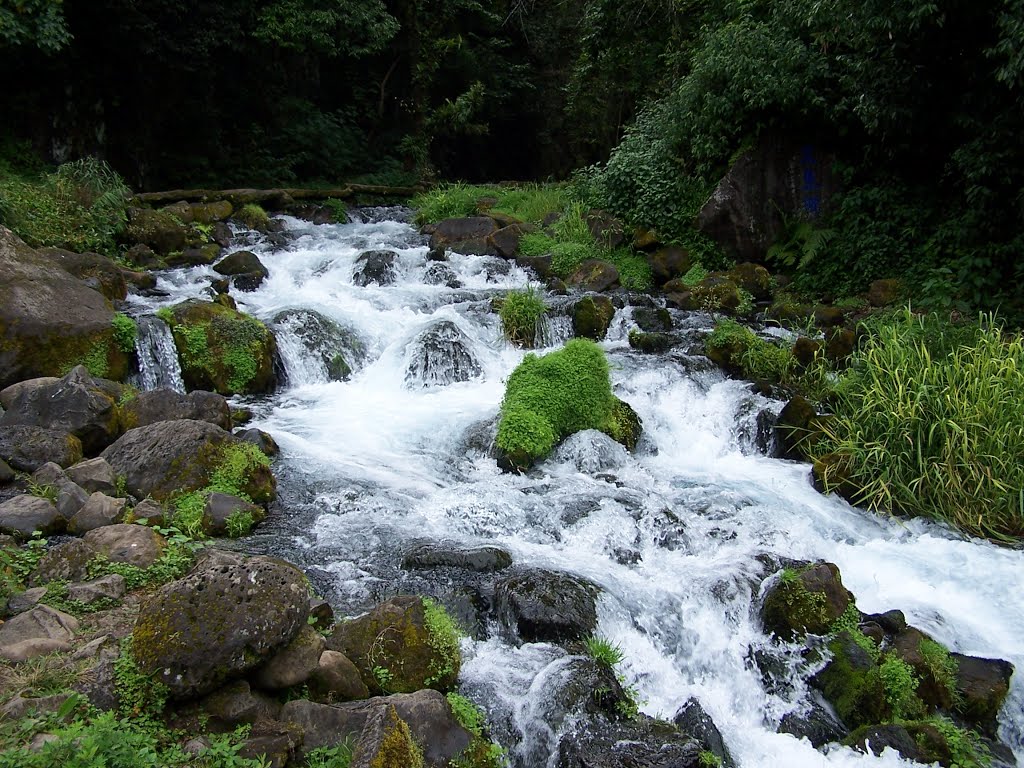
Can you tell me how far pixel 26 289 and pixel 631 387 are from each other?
702 cm

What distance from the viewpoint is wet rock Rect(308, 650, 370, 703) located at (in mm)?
3861

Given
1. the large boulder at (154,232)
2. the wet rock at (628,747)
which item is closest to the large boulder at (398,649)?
the wet rock at (628,747)

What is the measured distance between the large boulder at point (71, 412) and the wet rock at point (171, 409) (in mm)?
197

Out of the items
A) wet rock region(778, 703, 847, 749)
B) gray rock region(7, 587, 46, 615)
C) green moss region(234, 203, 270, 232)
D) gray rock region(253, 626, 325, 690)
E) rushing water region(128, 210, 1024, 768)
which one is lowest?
wet rock region(778, 703, 847, 749)

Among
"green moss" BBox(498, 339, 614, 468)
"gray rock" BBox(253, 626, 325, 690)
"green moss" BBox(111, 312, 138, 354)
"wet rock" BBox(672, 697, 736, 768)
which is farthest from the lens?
"green moss" BBox(111, 312, 138, 354)

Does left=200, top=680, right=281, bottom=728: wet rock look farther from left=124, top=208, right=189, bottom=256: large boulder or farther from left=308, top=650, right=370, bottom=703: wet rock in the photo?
left=124, top=208, right=189, bottom=256: large boulder

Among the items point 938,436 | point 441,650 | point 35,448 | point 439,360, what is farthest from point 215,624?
point 439,360

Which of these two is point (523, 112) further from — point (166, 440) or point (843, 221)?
point (166, 440)

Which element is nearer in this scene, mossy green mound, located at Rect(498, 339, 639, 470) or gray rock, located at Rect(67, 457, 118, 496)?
gray rock, located at Rect(67, 457, 118, 496)

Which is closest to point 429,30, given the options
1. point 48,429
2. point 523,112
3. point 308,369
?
point 523,112

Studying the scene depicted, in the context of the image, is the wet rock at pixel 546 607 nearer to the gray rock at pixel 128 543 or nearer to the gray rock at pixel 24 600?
the gray rock at pixel 128 543

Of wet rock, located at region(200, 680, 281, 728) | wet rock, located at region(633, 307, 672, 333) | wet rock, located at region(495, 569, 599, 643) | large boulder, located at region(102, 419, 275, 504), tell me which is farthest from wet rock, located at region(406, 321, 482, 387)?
wet rock, located at region(200, 680, 281, 728)

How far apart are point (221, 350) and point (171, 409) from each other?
216 centimetres

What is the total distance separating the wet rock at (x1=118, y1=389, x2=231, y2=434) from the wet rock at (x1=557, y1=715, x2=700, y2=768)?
448 centimetres
